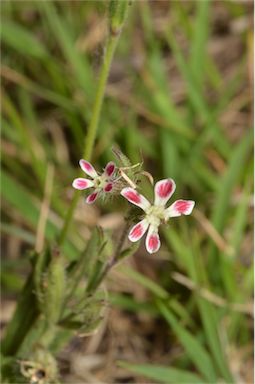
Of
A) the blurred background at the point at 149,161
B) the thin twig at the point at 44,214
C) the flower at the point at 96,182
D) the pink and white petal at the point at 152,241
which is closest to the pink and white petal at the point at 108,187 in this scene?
the flower at the point at 96,182

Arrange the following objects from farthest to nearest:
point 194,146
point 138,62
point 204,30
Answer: point 138,62, point 204,30, point 194,146

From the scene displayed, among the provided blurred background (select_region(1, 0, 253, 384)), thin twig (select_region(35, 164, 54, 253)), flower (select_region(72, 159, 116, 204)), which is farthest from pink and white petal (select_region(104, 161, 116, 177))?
thin twig (select_region(35, 164, 54, 253))

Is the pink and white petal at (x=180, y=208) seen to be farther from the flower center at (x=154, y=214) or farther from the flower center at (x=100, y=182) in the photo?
the flower center at (x=100, y=182)

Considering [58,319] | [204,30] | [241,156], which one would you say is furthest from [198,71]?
[58,319]

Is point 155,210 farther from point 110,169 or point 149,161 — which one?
point 149,161

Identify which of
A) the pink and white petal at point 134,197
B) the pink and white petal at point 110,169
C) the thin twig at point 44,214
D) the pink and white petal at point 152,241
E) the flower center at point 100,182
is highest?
the thin twig at point 44,214

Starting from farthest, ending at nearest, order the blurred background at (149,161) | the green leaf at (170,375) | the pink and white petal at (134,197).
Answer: the blurred background at (149,161), the green leaf at (170,375), the pink and white petal at (134,197)

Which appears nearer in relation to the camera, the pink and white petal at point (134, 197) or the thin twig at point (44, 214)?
the pink and white petal at point (134, 197)

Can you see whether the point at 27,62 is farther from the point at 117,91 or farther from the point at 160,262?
the point at 160,262
